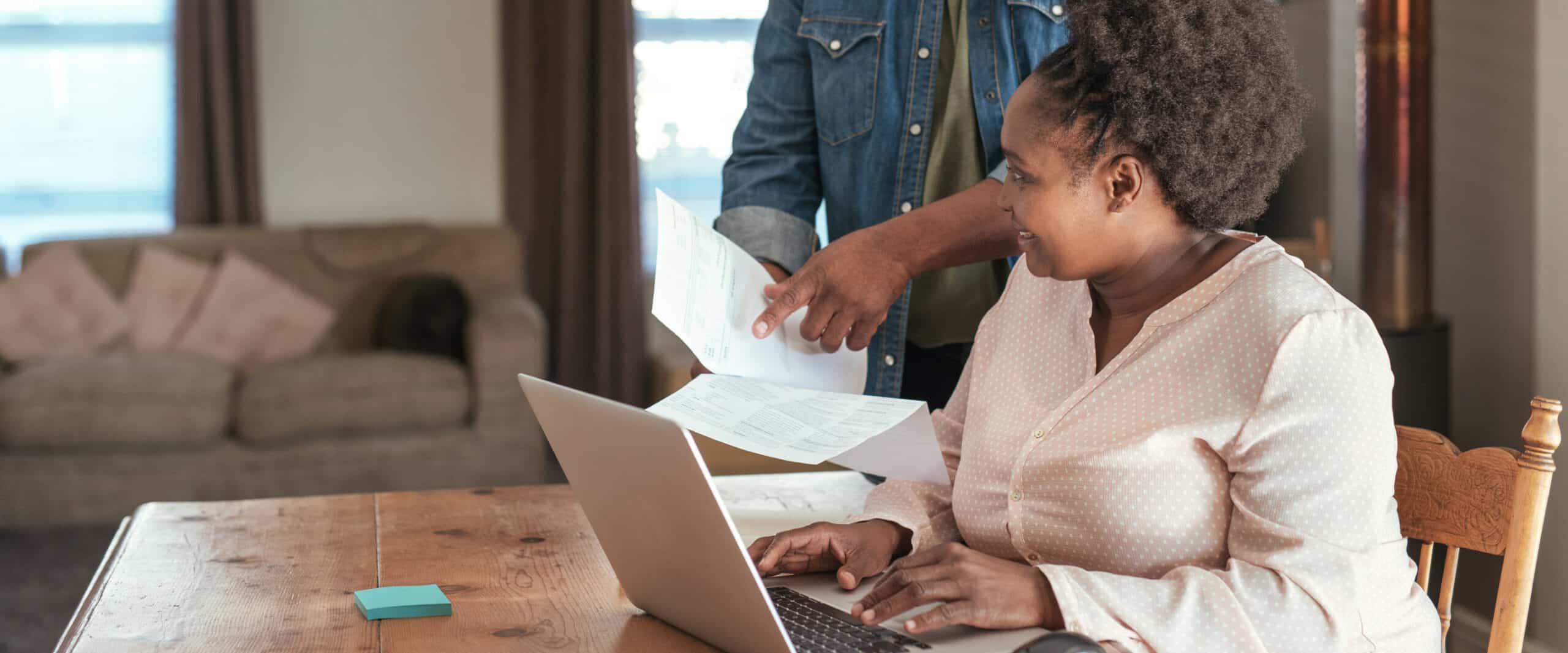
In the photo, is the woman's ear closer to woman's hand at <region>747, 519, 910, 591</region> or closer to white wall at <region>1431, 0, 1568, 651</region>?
woman's hand at <region>747, 519, 910, 591</region>

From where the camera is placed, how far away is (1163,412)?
1.02m

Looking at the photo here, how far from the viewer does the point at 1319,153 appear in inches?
136

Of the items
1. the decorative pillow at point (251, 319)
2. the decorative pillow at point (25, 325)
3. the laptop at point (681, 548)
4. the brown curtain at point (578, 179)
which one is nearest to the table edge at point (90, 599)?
the laptop at point (681, 548)

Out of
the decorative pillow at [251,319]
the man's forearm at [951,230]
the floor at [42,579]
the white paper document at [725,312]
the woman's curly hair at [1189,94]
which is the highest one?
the woman's curly hair at [1189,94]

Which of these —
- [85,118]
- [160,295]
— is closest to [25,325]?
[160,295]

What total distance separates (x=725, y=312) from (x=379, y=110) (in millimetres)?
4231

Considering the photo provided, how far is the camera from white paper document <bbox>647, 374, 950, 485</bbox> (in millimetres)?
959

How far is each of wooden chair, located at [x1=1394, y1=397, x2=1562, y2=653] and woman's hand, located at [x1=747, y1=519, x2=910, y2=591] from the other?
48 centimetres

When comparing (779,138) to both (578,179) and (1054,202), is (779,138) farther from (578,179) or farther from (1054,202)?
(578,179)

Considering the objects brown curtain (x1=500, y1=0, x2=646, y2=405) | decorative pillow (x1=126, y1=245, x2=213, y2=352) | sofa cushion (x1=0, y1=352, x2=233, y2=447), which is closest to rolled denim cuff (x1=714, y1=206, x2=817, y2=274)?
sofa cushion (x1=0, y1=352, x2=233, y2=447)

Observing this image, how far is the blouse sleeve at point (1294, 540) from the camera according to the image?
0.90 metres

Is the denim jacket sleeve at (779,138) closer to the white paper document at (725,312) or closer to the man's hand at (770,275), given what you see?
the man's hand at (770,275)

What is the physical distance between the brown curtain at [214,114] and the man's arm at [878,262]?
13.4 feet

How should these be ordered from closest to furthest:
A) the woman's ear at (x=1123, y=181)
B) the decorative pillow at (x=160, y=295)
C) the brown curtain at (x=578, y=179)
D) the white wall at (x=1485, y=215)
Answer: the woman's ear at (x=1123, y=181) < the white wall at (x=1485, y=215) < the decorative pillow at (x=160, y=295) < the brown curtain at (x=578, y=179)
